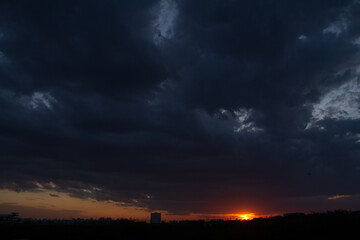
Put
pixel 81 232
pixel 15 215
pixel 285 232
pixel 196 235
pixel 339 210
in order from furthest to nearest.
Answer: pixel 15 215, pixel 339 210, pixel 81 232, pixel 196 235, pixel 285 232

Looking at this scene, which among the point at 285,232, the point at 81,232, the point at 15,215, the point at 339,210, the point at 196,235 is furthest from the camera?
the point at 15,215

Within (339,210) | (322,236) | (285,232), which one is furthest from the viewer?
(339,210)

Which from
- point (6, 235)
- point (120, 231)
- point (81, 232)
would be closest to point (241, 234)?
point (120, 231)

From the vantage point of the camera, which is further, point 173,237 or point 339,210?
point 339,210

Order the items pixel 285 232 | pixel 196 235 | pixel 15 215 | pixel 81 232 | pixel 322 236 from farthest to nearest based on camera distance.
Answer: pixel 15 215 < pixel 81 232 < pixel 196 235 < pixel 285 232 < pixel 322 236

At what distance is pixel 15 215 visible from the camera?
102625mm

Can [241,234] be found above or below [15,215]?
below

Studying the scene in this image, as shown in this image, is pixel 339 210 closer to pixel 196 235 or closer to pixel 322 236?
pixel 322 236

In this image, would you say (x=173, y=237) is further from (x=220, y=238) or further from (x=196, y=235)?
(x=220, y=238)

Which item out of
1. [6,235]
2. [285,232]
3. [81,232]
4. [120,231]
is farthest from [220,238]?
[6,235]

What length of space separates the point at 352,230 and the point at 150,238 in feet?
83.3

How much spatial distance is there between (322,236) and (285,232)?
4370 millimetres

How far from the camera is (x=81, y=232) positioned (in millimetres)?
43656

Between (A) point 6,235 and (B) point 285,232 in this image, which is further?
(A) point 6,235
